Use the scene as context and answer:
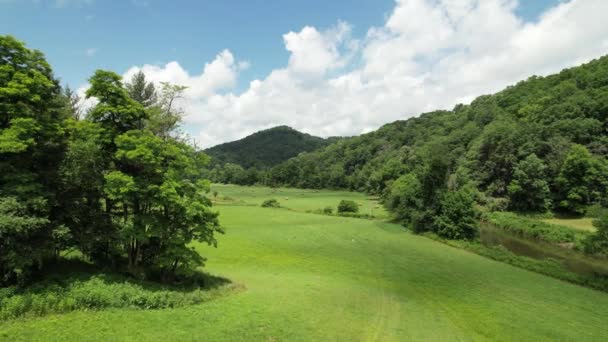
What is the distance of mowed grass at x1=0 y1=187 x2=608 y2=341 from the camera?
12.3 m

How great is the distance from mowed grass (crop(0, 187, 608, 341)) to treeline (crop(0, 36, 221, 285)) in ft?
14.0

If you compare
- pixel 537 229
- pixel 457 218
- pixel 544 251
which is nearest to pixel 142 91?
pixel 457 218

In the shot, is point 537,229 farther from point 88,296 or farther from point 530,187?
point 88,296

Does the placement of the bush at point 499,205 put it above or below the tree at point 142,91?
below

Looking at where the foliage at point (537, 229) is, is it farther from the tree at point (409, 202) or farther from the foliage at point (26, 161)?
the foliage at point (26, 161)

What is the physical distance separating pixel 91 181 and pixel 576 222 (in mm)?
71480

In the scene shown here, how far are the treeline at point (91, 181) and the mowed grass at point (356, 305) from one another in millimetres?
4264

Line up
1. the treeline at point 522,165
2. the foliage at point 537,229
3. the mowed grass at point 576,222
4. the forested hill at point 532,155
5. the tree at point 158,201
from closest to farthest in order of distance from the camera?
1. the tree at point 158,201
2. the foliage at point 537,229
3. the mowed grass at point 576,222
4. the treeline at point 522,165
5. the forested hill at point 532,155

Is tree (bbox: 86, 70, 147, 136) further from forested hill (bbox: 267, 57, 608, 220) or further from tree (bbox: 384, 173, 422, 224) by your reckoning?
forested hill (bbox: 267, 57, 608, 220)

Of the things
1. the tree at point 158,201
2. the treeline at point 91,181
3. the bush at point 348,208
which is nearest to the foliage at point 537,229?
the bush at point 348,208

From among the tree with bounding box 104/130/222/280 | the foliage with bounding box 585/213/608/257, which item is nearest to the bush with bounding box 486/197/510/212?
the foliage with bounding box 585/213/608/257

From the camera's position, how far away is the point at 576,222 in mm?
53000

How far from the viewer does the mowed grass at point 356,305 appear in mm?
12320

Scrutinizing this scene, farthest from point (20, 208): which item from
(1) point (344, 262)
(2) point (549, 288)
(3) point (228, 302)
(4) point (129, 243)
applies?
(2) point (549, 288)
